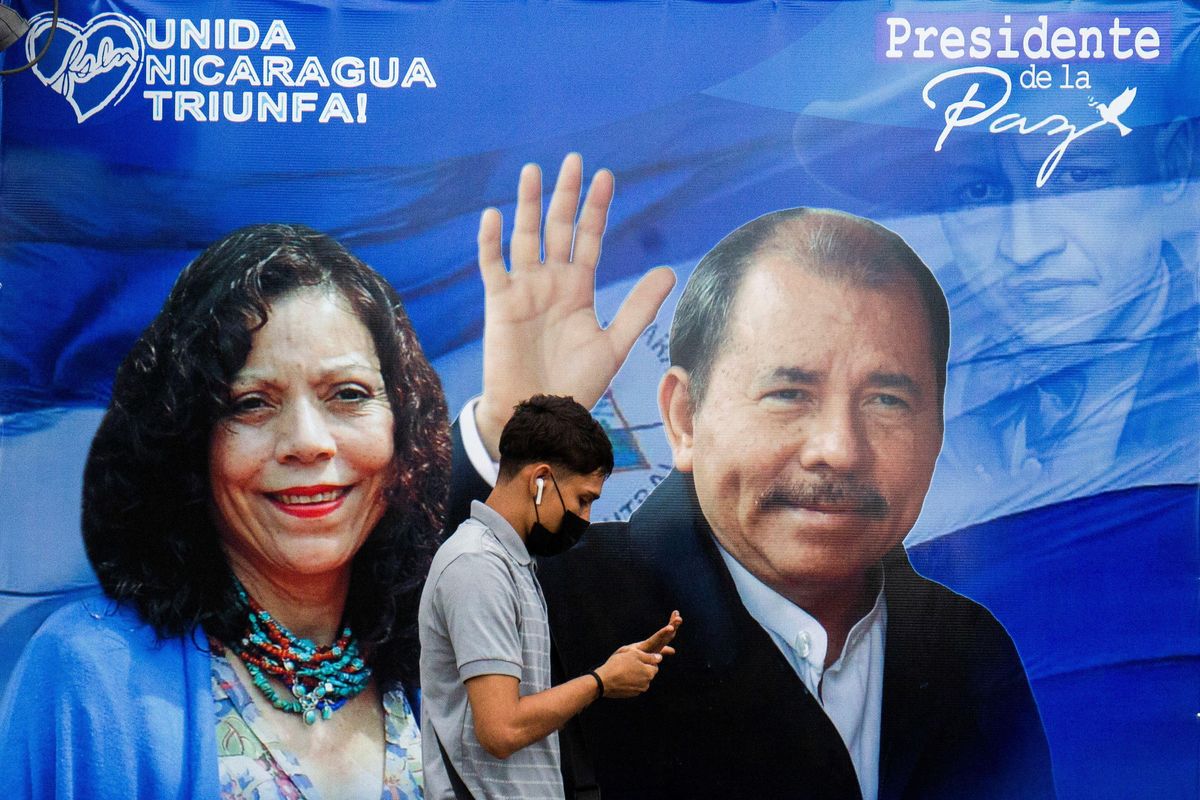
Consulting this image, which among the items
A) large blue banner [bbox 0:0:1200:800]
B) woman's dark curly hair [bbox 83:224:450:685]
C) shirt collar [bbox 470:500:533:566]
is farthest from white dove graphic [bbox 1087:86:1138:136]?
shirt collar [bbox 470:500:533:566]

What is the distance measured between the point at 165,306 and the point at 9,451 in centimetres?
61

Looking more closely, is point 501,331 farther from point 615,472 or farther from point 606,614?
point 606,614

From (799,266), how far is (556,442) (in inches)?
66.6

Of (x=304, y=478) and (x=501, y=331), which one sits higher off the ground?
(x=501, y=331)

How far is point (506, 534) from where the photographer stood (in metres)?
2.59

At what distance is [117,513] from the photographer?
13.0 ft

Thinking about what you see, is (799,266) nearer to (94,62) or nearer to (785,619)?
(785,619)

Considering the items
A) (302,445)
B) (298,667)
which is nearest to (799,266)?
(302,445)

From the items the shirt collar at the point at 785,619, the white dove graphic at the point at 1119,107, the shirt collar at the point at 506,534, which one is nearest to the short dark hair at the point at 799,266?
the shirt collar at the point at 785,619

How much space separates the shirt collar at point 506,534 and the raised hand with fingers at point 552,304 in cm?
139

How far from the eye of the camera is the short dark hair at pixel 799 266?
4043 mm

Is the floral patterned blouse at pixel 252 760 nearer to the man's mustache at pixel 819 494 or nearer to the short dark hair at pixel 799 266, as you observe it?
the man's mustache at pixel 819 494

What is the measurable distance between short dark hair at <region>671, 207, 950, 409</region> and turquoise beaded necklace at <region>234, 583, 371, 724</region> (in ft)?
4.10

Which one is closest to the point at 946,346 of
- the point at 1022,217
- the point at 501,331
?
the point at 1022,217
